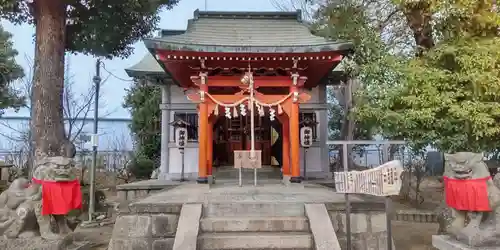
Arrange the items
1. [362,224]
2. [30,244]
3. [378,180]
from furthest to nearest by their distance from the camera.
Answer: [362,224] → [30,244] → [378,180]

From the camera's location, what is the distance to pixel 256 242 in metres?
5.52

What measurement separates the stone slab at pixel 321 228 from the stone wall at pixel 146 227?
223 cm

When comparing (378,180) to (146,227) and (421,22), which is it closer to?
(146,227)

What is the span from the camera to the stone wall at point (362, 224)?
241 inches

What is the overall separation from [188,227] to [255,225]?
1083mm

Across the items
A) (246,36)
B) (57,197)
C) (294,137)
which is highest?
(246,36)

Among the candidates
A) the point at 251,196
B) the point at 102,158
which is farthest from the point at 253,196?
the point at 102,158

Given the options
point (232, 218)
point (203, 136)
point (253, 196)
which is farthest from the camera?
point (203, 136)

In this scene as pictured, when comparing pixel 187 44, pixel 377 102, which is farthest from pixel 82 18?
pixel 377 102

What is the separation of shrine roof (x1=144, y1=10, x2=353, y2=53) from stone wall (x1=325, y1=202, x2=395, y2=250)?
3.85m

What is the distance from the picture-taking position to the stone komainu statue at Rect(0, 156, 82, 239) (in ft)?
19.1

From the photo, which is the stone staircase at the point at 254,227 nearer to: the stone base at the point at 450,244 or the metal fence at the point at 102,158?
the stone base at the point at 450,244

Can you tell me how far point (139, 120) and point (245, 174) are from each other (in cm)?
831

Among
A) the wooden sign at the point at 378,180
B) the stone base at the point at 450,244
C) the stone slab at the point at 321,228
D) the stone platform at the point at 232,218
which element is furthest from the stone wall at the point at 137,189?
the stone base at the point at 450,244
